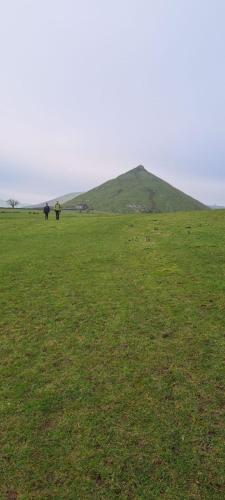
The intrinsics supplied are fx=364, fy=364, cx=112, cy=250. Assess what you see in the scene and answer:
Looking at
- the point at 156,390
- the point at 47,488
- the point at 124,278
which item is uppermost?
the point at 124,278

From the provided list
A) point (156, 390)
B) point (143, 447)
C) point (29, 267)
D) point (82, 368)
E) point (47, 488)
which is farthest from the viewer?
point (29, 267)

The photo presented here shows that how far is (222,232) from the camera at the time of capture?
124 ft

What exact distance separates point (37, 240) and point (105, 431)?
28.7 metres

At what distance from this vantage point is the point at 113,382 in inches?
531

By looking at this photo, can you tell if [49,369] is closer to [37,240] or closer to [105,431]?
[105,431]

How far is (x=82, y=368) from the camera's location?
1439 cm

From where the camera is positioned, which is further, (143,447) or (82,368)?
(82,368)

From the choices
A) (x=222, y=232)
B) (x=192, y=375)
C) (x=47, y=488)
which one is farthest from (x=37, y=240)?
(x=47, y=488)

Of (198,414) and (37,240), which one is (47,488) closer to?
(198,414)

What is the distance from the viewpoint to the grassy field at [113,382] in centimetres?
1002

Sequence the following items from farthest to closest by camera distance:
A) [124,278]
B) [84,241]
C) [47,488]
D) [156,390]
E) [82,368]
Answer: [84,241], [124,278], [82,368], [156,390], [47,488]

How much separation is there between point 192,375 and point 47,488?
6439 millimetres

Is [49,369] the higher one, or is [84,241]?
[84,241]

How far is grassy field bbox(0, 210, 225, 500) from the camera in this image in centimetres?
1002
